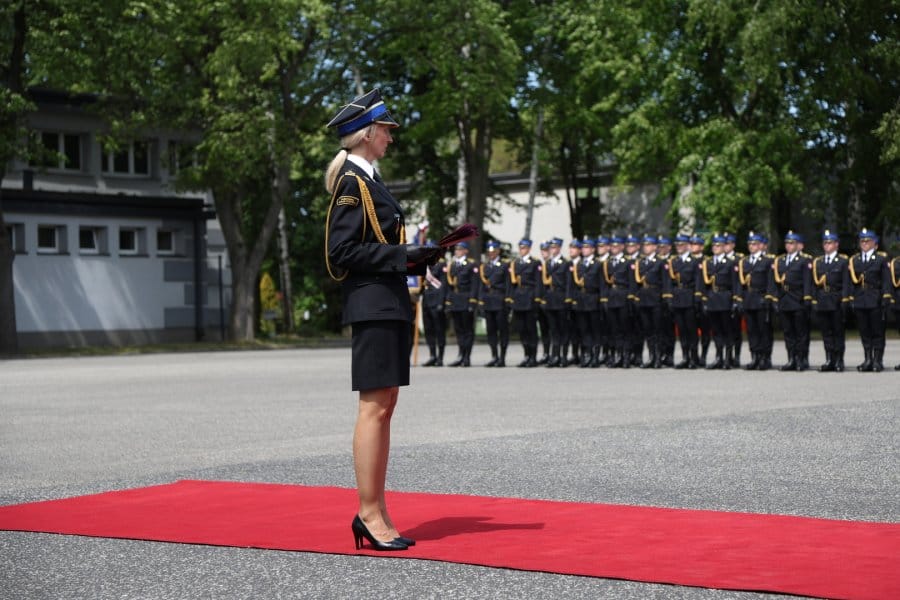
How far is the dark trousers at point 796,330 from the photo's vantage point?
23.8m

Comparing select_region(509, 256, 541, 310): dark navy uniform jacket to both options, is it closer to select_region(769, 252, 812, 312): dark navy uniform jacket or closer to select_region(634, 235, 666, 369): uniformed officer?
select_region(634, 235, 666, 369): uniformed officer

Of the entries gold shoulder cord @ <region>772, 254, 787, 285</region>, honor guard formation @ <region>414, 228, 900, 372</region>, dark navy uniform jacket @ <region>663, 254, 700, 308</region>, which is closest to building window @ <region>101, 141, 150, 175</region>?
honor guard formation @ <region>414, 228, 900, 372</region>

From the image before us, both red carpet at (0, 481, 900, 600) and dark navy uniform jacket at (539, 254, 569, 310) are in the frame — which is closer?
red carpet at (0, 481, 900, 600)

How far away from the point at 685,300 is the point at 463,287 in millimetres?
4632

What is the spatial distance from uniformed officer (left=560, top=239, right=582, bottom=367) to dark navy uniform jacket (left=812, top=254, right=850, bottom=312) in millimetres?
4691

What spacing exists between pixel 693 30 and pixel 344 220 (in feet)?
126

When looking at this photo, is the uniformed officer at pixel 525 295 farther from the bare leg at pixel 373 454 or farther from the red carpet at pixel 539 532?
the bare leg at pixel 373 454

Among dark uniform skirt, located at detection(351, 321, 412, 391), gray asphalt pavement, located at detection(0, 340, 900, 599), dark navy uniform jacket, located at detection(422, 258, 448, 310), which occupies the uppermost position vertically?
dark navy uniform jacket, located at detection(422, 258, 448, 310)

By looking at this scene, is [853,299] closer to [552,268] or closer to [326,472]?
[552,268]

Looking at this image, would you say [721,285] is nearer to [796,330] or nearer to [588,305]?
[796,330]

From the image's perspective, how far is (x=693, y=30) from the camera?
4422cm

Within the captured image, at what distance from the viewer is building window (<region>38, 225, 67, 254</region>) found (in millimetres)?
41781

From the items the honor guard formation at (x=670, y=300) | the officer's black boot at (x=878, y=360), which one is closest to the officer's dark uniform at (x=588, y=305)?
the honor guard formation at (x=670, y=300)

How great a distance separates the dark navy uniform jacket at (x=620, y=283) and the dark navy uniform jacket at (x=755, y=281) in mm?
2172
